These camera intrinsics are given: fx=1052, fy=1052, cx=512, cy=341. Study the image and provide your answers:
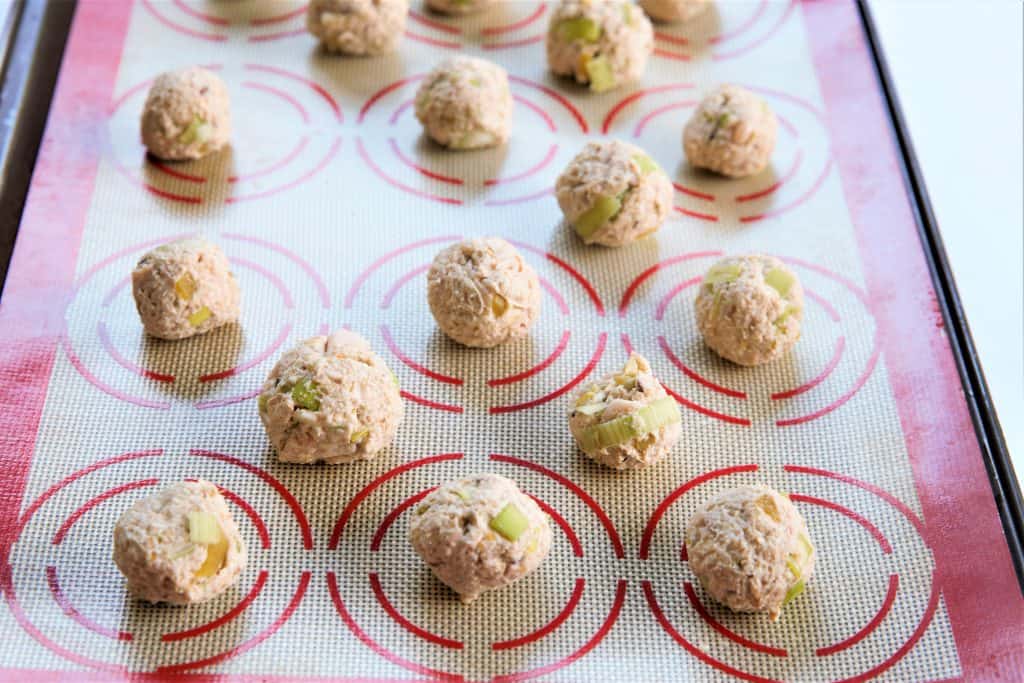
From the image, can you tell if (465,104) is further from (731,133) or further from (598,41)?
(731,133)

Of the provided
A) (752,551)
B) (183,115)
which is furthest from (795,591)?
(183,115)

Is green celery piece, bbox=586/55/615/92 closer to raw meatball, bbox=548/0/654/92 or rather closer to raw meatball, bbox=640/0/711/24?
raw meatball, bbox=548/0/654/92

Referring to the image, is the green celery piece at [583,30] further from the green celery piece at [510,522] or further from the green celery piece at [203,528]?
the green celery piece at [203,528]

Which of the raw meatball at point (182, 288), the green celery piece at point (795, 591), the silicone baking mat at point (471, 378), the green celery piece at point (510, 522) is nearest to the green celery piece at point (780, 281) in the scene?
the silicone baking mat at point (471, 378)

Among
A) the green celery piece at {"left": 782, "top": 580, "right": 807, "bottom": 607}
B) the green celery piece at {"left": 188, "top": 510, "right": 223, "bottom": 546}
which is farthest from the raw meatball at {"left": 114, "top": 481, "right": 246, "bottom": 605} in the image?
the green celery piece at {"left": 782, "top": 580, "right": 807, "bottom": 607}

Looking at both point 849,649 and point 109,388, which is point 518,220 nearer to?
point 109,388

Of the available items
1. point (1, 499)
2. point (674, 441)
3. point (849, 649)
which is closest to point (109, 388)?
point (1, 499)

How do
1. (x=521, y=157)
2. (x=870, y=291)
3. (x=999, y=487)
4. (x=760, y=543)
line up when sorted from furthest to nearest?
(x=521, y=157) → (x=870, y=291) → (x=999, y=487) → (x=760, y=543)
